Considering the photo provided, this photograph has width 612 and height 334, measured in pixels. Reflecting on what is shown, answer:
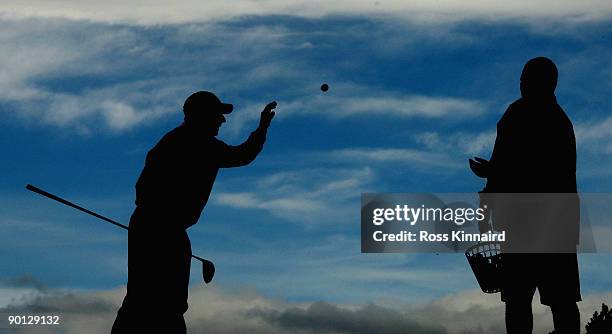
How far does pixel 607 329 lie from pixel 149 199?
615 centimetres

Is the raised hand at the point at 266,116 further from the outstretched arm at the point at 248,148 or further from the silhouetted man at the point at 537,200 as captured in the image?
the silhouetted man at the point at 537,200

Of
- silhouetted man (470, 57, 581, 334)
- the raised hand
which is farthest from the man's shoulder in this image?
the raised hand

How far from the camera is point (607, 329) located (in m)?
11.4

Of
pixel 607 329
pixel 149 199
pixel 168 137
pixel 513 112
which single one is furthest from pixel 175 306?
pixel 607 329

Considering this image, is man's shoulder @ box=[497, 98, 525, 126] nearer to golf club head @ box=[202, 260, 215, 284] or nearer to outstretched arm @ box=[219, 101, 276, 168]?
outstretched arm @ box=[219, 101, 276, 168]

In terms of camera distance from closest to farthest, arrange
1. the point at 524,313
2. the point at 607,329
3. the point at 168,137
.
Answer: the point at 524,313 → the point at 168,137 → the point at 607,329

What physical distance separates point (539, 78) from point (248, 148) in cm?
356

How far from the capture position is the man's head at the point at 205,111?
10.4m

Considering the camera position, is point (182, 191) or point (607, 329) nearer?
point (182, 191)

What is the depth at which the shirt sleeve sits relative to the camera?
10578 mm

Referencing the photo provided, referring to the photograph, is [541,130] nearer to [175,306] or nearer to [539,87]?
[539,87]

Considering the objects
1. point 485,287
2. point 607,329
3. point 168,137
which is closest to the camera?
point 485,287

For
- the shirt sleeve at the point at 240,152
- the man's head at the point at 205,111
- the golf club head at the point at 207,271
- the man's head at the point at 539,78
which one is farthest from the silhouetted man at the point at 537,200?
the golf club head at the point at 207,271

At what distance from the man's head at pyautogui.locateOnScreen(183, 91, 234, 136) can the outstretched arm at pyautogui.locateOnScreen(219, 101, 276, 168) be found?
0.29m
